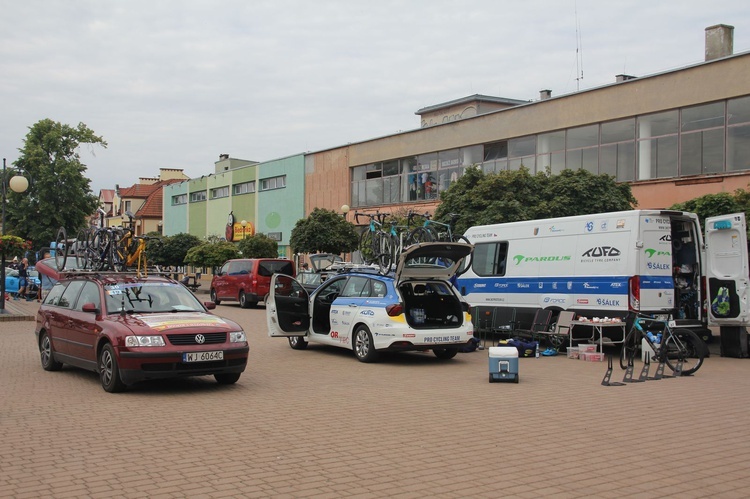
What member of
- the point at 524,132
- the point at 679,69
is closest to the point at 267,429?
the point at 679,69

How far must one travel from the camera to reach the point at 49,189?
48312 mm

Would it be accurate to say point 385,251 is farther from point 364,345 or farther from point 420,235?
point 364,345

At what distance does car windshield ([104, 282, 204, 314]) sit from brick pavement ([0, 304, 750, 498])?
1.12 metres

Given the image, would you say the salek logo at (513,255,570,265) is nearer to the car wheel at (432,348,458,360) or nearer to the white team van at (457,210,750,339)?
the white team van at (457,210,750,339)

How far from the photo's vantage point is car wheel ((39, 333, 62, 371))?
39.2ft

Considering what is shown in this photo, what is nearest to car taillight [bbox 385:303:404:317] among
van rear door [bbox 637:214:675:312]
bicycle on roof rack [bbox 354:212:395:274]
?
bicycle on roof rack [bbox 354:212:395:274]

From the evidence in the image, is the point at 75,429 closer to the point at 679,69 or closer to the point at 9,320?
the point at 9,320

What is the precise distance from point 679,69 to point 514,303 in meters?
15.0

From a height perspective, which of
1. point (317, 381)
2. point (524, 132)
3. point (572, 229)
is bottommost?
point (317, 381)

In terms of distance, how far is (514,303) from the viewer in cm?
1706

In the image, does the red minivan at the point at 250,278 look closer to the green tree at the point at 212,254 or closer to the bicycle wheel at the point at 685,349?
the green tree at the point at 212,254

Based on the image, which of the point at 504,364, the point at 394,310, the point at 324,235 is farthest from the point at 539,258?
the point at 324,235

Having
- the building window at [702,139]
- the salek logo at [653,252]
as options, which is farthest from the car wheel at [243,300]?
the salek logo at [653,252]

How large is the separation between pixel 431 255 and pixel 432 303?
39.7 inches
